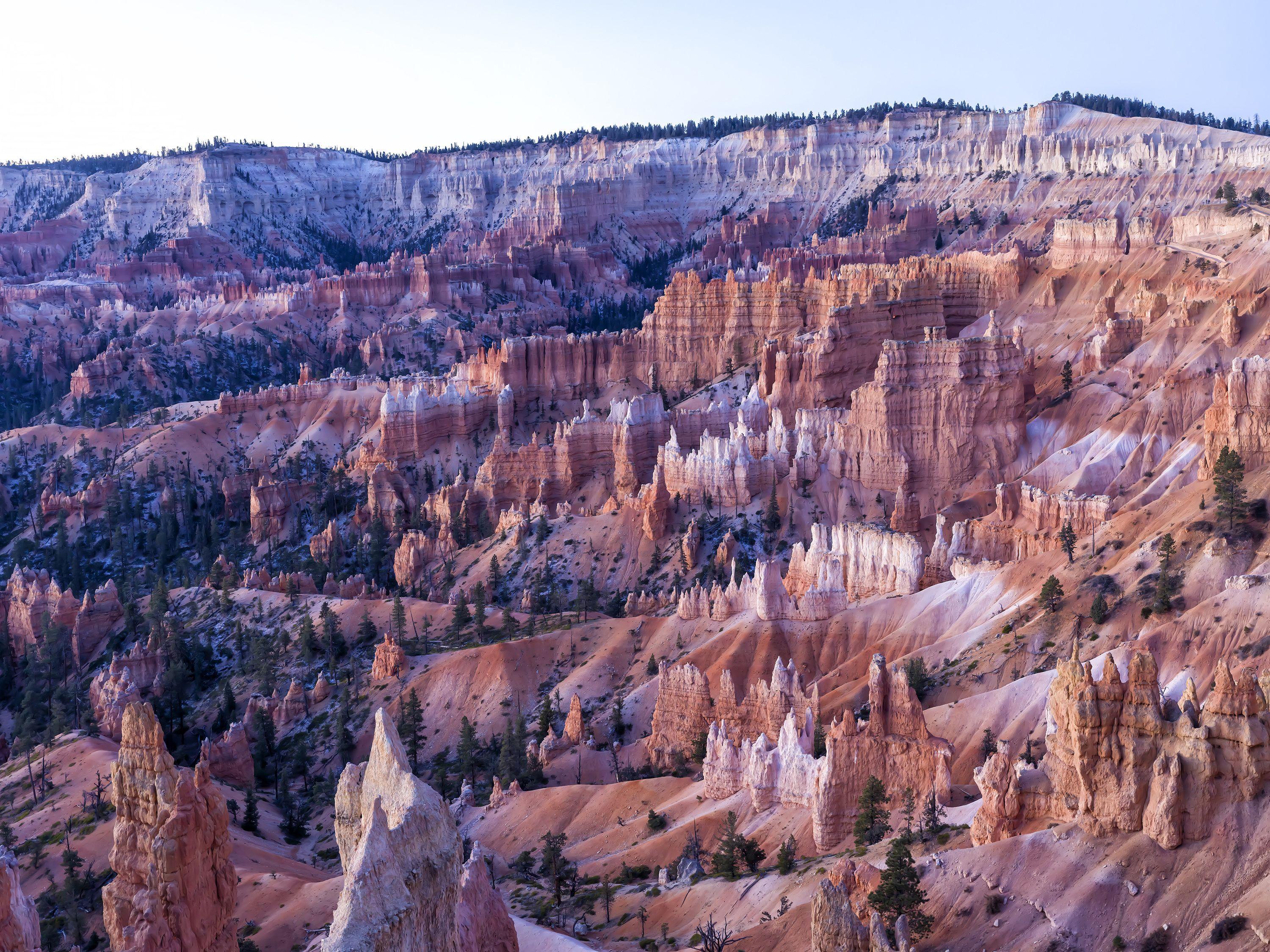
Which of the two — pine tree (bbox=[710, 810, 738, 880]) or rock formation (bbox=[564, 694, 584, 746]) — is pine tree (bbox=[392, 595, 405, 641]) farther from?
pine tree (bbox=[710, 810, 738, 880])

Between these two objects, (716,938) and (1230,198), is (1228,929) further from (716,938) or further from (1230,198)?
(1230,198)

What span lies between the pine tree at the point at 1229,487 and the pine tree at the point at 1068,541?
5.68 metres

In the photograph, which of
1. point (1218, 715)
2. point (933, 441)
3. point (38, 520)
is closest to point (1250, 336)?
point (933, 441)

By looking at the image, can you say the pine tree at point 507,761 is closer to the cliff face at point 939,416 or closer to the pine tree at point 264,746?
the pine tree at point 264,746

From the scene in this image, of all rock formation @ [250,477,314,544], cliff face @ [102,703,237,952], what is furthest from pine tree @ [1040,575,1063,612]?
rock formation @ [250,477,314,544]

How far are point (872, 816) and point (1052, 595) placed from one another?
1406 cm

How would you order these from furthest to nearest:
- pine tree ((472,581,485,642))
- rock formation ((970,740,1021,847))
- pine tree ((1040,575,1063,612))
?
pine tree ((472,581,485,642)) < pine tree ((1040,575,1063,612)) < rock formation ((970,740,1021,847))

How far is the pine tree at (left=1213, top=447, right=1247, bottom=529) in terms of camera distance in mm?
43625

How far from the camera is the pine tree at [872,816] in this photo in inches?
1410

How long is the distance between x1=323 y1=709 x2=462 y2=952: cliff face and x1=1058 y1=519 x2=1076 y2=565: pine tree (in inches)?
1347

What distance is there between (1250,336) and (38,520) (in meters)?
88.1

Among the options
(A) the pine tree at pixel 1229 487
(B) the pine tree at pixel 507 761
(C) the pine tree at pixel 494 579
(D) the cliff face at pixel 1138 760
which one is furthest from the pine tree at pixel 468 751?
(A) the pine tree at pixel 1229 487

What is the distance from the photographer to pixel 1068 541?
51.2 metres

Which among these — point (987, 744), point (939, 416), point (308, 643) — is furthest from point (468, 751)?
point (939, 416)
